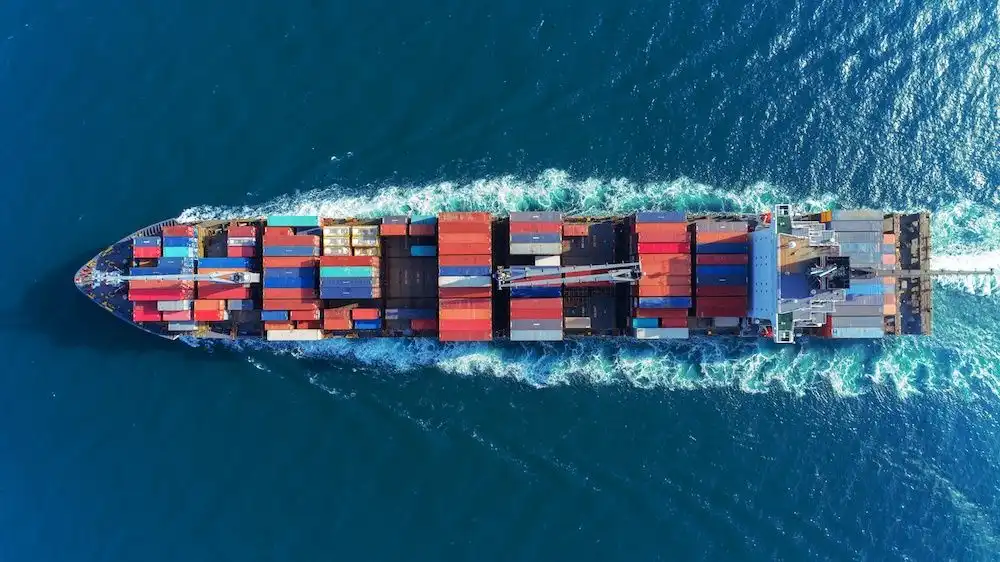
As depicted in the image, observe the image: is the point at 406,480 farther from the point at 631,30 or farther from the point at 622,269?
the point at 631,30

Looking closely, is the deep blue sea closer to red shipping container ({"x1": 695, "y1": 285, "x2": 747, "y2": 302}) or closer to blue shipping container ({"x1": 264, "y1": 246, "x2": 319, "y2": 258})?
blue shipping container ({"x1": 264, "y1": 246, "x2": 319, "y2": 258})

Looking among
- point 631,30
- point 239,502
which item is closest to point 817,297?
point 631,30

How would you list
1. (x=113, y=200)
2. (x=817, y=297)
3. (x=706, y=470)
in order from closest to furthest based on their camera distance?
1. (x=817, y=297)
2. (x=706, y=470)
3. (x=113, y=200)

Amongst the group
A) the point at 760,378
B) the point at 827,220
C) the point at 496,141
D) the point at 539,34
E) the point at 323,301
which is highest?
the point at 539,34

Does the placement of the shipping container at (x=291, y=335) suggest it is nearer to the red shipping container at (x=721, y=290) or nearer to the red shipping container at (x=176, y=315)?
the red shipping container at (x=176, y=315)

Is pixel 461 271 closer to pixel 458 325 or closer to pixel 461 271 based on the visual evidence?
pixel 461 271

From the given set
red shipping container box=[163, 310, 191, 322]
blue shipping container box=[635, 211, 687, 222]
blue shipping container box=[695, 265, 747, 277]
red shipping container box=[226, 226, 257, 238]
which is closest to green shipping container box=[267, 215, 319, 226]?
red shipping container box=[226, 226, 257, 238]
